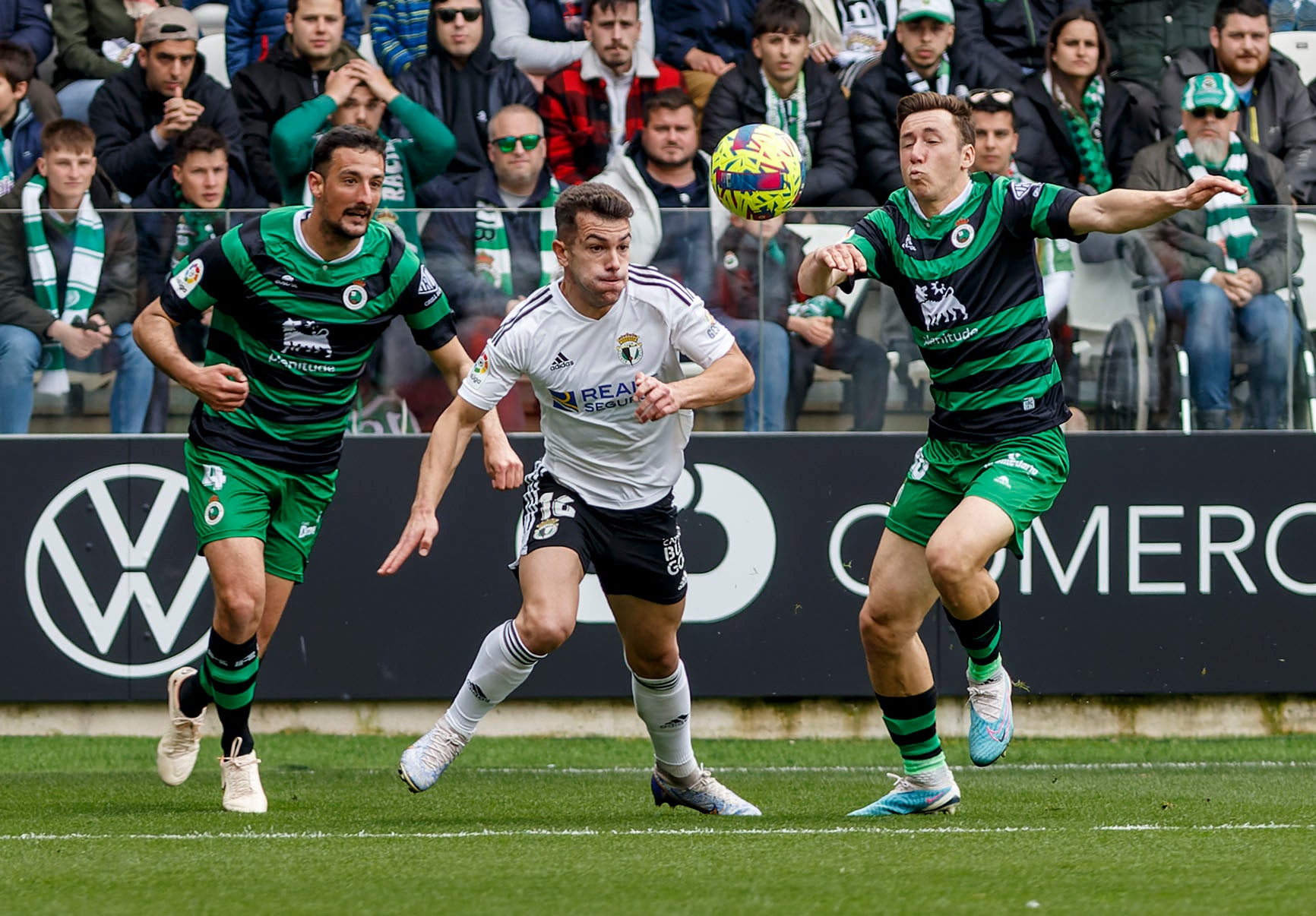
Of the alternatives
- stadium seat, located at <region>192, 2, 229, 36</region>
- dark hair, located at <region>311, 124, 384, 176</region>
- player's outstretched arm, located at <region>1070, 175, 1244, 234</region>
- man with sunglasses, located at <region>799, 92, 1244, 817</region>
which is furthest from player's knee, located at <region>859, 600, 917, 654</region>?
stadium seat, located at <region>192, 2, 229, 36</region>

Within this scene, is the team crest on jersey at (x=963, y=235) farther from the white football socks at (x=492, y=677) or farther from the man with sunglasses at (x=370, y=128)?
the man with sunglasses at (x=370, y=128)

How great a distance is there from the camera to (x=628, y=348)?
664 cm

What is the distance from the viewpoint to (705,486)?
9.94 m

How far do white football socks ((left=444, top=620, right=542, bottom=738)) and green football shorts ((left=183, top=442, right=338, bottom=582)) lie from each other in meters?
1.11

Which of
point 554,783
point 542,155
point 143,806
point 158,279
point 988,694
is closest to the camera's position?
point 988,694

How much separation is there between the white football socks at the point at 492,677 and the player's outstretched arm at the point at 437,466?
1.39 ft

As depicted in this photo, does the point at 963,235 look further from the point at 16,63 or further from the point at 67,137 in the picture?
the point at 16,63

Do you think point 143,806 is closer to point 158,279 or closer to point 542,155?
point 158,279

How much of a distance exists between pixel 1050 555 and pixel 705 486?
1.90 meters

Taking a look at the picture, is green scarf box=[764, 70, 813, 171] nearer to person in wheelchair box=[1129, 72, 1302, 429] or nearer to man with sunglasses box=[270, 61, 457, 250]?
man with sunglasses box=[270, 61, 457, 250]

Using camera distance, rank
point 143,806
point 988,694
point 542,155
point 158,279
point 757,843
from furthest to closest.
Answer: point 542,155 < point 158,279 < point 143,806 < point 988,694 < point 757,843

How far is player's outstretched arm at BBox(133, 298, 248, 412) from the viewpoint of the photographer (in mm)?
6859

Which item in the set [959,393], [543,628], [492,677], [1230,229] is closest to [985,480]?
[959,393]

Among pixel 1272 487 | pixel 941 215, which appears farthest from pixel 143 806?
pixel 1272 487
